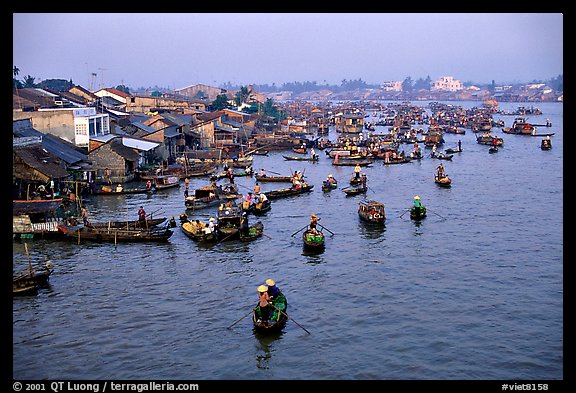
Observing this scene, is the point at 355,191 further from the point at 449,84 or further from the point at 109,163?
the point at 449,84

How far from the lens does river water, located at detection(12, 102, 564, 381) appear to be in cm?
1024

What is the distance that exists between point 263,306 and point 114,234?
7.06 meters

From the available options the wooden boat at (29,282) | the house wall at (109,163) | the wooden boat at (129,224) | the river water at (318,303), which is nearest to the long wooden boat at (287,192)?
the river water at (318,303)

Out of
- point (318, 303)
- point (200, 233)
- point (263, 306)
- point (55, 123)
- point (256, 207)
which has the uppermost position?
Answer: point (55, 123)

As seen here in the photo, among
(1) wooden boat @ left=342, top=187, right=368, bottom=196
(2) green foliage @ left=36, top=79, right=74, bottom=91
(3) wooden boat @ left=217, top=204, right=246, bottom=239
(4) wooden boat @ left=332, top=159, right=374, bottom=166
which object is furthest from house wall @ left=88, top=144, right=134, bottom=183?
(2) green foliage @ left=36, top=79, right=74, bottom=91

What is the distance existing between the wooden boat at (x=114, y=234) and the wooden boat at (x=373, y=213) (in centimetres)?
610

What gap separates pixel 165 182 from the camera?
25.3 meters

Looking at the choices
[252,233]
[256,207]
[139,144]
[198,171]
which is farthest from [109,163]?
[252,233]

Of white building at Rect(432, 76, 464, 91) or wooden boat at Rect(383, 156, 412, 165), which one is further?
white building at Rect(432, 76, 464, 91)

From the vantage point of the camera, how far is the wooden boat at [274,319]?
11086mm

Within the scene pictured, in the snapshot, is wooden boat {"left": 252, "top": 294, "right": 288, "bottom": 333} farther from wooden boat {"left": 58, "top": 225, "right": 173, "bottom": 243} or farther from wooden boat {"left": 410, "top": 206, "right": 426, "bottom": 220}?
wooden boat {"left": 410, "top": 206, "right": 426, "bottom": 220}

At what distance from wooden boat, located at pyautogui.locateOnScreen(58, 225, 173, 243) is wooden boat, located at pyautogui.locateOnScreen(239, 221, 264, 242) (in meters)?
1.96

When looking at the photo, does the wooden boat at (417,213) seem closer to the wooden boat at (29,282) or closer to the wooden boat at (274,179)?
the wooden boat at (274,179)
